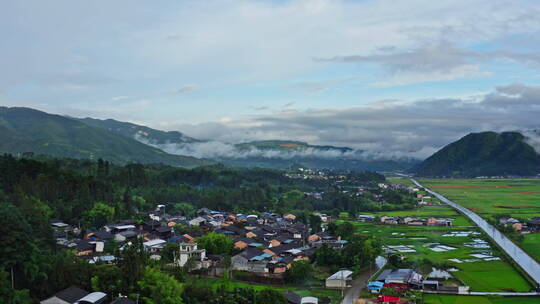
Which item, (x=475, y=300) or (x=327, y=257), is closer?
(x=475, y=300)

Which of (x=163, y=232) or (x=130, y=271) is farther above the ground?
(x=130, y=271)

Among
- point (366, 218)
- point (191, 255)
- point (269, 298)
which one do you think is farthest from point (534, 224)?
point (269, 298)

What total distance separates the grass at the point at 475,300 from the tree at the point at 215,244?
16651mm

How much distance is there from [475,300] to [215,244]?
65.4 feet

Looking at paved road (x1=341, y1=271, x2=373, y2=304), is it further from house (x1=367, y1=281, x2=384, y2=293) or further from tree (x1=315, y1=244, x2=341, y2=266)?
tree (x1=315, y1=244, x2=341, y2=266)

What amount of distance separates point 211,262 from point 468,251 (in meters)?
23.4

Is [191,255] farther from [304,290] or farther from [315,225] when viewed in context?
[315,225]

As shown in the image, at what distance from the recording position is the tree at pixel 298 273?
33.6 meters

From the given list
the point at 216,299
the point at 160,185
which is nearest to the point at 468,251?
the point at 216,299

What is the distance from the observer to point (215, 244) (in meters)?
40.6

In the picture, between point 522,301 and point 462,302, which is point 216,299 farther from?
point 522,301

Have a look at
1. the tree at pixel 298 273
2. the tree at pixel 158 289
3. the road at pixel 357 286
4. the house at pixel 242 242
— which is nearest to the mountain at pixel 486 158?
the house at pixel 242 242

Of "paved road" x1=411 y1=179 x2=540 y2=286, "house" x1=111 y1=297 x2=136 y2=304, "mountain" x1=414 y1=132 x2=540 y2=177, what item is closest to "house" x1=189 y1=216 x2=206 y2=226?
"house" x1=111 y1=297 x2=136 y2=304

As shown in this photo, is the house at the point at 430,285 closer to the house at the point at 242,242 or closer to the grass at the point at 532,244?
the grass at the point at 532,244
